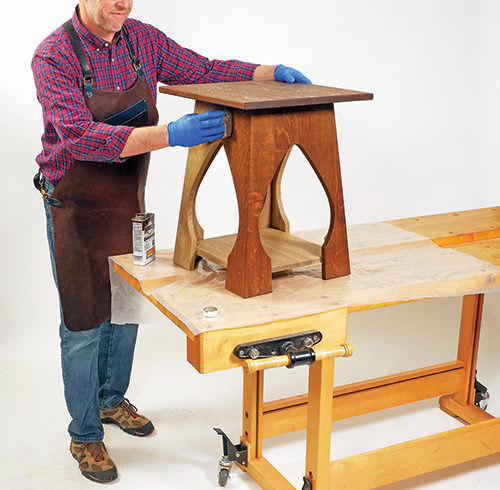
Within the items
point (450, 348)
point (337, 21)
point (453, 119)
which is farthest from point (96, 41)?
point (453, 119)

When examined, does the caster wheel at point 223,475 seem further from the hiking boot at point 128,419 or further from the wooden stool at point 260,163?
the wooden stool at point 260,163

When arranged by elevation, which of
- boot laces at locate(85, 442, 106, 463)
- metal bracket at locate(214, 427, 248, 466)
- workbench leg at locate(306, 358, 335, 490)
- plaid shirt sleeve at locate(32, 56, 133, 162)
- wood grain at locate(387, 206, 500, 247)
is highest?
plaid shirt sleeve at locate(32, 56, 133, 162)

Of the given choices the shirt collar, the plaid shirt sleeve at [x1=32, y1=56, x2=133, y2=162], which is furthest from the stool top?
the shirt collar

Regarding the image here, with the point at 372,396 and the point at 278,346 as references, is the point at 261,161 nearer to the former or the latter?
the point at 278,346

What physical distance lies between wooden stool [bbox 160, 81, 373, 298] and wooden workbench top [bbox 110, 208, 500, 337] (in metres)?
0.07

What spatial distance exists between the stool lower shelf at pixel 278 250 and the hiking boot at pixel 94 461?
39.2 inches

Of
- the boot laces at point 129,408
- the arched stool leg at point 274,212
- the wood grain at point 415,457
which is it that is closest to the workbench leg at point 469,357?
the wood grain at point 415,457

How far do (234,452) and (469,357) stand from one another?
1.18 meters

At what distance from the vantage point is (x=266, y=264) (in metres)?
2.57

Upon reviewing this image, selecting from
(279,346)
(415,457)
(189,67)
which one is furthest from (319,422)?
(189,67)

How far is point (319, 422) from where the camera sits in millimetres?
2637

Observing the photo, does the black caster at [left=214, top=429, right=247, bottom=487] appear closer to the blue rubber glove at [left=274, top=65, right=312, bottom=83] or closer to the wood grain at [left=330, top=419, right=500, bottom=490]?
the wood grain at [left=330, top=419, right=500, bottom=490]

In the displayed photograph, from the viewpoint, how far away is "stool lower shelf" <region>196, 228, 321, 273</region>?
2.70m

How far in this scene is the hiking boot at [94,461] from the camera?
319 centimetres
